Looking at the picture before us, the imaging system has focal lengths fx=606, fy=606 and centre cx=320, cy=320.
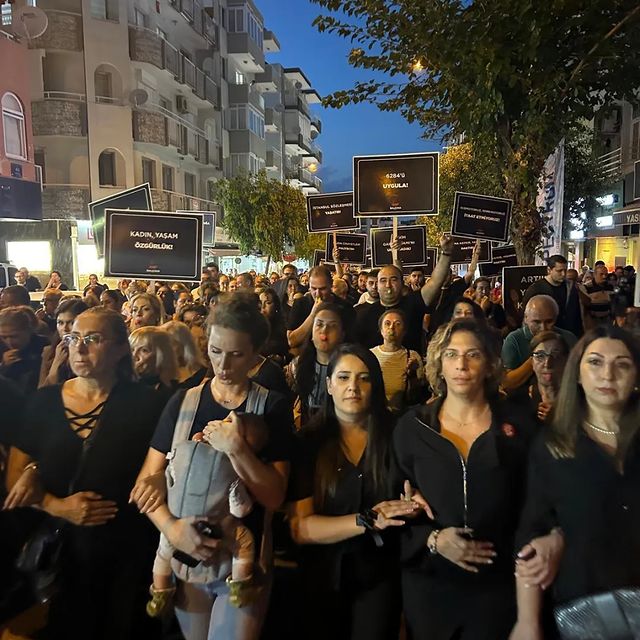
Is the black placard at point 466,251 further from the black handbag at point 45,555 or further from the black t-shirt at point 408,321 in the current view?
the black handbag at point 45,555

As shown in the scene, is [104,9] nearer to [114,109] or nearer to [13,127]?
[114,109]

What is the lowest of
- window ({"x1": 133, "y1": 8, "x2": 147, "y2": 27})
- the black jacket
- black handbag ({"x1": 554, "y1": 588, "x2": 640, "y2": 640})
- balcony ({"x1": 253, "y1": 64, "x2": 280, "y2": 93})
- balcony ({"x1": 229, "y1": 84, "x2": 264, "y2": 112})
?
black handbag ({"x1": 554, "y1": 588, "x2": 640, "y2": 640})

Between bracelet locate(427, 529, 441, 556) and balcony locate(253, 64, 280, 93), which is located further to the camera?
balcony locate(253, 64, 280, 93)

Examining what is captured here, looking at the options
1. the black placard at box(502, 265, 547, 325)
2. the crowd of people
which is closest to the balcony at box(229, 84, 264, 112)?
the black placard at box(502, 265, 547, 325)

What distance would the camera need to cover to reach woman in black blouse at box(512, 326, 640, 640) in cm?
232

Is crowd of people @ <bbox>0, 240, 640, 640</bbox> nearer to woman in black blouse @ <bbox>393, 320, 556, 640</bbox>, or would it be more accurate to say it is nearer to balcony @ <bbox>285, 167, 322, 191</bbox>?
woman in black blouse @ <bbox>393, 320, 556, 640</bbox>

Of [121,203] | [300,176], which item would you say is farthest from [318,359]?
[300,176]

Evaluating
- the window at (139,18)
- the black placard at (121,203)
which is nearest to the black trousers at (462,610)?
the black placard at (121,203)

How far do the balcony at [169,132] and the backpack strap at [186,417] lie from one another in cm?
2677

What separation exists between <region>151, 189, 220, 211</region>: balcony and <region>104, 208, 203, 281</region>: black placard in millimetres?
22491

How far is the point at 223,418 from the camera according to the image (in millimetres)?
2635

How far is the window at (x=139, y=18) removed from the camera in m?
27.5

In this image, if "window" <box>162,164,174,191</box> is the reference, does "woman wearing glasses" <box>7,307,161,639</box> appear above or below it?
below

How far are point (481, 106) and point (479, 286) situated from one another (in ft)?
8.49
